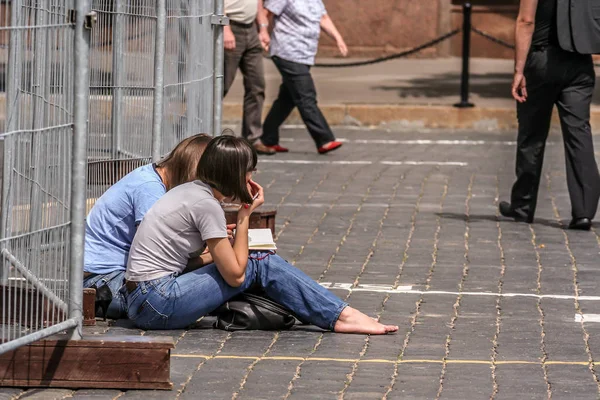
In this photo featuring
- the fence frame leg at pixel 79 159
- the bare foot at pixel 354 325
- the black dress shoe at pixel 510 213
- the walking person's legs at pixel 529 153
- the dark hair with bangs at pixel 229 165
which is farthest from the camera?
the black dress shoe at pixel 510 213

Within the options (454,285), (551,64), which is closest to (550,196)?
(551,64)

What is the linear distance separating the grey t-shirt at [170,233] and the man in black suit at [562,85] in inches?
140

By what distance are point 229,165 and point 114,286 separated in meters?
0.85

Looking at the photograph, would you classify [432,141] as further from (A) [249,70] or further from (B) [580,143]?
(B) [580,143]

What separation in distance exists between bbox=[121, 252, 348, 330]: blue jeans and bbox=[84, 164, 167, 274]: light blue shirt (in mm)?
376

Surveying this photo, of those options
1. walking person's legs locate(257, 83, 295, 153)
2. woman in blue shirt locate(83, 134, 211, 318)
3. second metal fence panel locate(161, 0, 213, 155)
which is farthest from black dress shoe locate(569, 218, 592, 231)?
walking person's legs locate(257, 83, 295, 153)

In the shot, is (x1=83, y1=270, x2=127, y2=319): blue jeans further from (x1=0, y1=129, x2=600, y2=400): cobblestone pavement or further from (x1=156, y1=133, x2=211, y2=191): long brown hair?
(x1=156, y1=133, x2=211, y2=191): long brown hair

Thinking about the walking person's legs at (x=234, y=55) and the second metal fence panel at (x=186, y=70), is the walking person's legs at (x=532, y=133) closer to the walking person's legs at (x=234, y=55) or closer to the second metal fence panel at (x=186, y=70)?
the second metal fence panel at (x=186, y=70)

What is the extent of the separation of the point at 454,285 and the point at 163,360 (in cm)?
250

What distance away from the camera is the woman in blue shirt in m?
6.34

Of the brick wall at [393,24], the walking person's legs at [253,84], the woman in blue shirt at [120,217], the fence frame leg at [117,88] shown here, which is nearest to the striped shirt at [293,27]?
the walking person's legs at [253,84]

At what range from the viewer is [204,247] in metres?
6.20

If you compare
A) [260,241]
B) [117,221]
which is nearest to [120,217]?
A: [117,221]

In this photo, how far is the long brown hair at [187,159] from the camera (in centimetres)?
621
